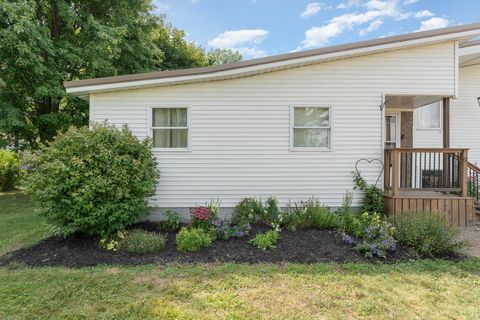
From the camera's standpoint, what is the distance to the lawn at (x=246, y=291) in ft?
10.4

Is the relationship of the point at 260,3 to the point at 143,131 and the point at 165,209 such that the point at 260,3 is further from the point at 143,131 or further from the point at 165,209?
the point at 165,209

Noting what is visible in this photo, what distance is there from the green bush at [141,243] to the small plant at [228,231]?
40.7 inches

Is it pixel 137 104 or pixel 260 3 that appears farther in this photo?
pixel 260 3

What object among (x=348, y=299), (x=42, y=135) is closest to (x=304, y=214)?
(x=348, y=299)

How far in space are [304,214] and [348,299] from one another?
2847mm

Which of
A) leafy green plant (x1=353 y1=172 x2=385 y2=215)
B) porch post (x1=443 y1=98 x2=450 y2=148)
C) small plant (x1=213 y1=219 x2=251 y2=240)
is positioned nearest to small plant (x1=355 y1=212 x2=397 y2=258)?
leafy green plant (x1=353 y1=172 x2=385 y2=215)

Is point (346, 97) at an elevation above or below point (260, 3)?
below

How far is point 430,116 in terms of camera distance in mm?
9984

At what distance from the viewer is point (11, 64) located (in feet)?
29.0

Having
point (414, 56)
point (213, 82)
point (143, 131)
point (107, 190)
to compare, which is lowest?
point (107, 190)

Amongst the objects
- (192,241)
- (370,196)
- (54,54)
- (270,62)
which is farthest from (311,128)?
(54,54)

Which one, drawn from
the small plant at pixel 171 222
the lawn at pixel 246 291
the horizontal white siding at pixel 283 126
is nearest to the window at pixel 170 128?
the horizontal white siding at pixel 283 126

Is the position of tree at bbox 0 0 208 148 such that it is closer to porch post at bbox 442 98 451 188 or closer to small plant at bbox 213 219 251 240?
small plant at bbox 213 219 251 240

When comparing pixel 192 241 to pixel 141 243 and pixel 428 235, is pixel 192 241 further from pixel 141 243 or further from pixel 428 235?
pixel 428 235
